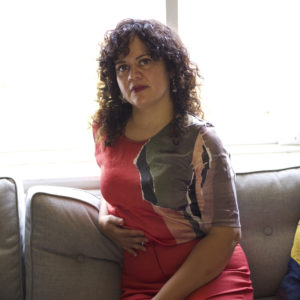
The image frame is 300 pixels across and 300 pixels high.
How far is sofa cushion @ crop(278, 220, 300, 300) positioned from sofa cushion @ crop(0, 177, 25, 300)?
93 centimetres

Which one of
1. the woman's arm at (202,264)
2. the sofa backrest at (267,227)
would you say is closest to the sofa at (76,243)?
the sofa backrest at (267,227)

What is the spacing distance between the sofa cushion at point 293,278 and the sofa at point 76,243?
39 mm

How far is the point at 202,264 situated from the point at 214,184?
0.82 ft

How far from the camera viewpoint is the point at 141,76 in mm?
1155

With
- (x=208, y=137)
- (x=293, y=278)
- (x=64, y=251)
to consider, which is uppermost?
(x=208, y=137)

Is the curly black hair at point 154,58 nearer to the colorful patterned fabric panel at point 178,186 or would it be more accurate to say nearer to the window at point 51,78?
the colorful patterned fabric panel at point 178,186

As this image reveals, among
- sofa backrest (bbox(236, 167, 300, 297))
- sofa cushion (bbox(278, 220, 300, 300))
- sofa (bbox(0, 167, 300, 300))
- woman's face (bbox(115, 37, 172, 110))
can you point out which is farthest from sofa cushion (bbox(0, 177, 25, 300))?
sofa cushion (bbox(278, 220, 300, 300))

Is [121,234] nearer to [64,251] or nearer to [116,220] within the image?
[116,220]

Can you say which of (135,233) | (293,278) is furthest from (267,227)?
(135,233)

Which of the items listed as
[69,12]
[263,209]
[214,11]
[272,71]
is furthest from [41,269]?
[272,71]

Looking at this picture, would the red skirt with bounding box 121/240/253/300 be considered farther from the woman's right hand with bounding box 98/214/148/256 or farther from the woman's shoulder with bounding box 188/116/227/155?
the woman's shoulder with bounding box 188/116/227/155

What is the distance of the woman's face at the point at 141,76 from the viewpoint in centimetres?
116

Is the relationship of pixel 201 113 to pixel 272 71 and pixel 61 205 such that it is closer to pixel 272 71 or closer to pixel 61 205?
pixel 61 205

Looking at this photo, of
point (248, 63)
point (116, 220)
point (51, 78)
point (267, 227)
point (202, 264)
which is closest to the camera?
point (202, 264)
